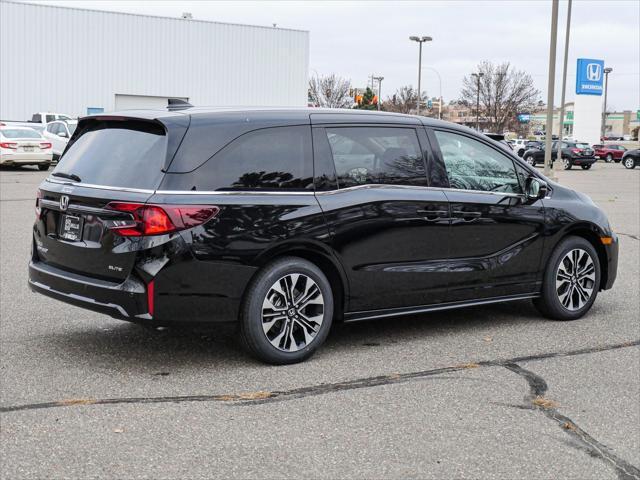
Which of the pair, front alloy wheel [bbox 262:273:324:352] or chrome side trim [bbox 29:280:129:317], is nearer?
chrome side trim [bbox 29:280:129:317]

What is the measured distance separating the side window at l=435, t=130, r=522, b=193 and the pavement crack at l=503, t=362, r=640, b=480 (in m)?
1.58

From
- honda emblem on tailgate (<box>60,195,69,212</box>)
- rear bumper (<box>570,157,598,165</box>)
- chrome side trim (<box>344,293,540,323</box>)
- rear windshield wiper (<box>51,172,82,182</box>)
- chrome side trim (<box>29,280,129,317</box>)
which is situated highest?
rear windshield wiper (<box>51,172,82,182</box>)

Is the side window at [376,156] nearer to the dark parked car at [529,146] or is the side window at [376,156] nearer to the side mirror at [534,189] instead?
the side mirror at [534,189]

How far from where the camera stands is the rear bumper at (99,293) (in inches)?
210

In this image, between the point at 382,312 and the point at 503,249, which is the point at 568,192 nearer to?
the point at 503,249

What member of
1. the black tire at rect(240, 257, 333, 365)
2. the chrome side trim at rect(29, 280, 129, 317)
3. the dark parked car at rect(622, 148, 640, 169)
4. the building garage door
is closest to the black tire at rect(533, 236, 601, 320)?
the black tire at rect(240, 257, 333, 365)

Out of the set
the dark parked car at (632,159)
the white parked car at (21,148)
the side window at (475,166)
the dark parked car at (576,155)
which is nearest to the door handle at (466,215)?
the side window at (475,166)

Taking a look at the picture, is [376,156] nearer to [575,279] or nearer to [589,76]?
[575,279]

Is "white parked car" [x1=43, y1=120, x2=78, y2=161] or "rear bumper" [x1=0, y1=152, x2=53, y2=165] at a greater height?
"white parked car" [x1=43, y1=120, x2=78, y2=161]

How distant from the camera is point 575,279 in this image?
743 cm

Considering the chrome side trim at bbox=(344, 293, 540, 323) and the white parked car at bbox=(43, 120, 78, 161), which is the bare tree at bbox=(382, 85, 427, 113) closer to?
the white parked car at bbox=(43, 120, 78, 161)

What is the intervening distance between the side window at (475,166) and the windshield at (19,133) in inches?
1043

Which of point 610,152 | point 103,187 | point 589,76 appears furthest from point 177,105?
point 589,76

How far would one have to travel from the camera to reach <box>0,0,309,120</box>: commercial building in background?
4772 cm
